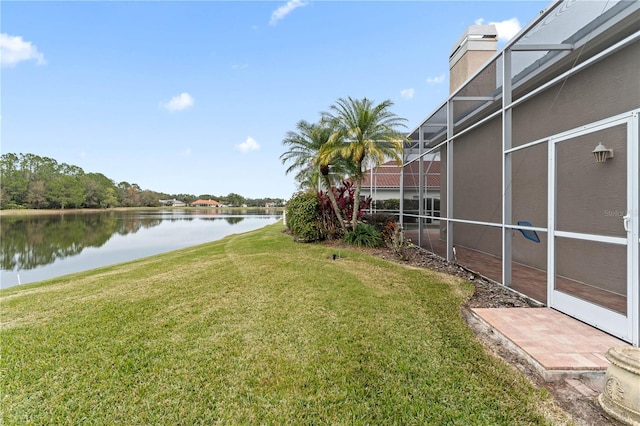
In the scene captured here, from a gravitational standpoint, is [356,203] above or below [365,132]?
below

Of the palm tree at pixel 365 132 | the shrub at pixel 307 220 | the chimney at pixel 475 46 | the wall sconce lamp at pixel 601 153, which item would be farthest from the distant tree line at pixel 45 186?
the wall sconce lamp at pixel 601 153

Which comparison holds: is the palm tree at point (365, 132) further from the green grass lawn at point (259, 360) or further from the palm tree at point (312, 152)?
the green grass lawn at point (259, 360)

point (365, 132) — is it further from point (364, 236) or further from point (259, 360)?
point (259, 360)

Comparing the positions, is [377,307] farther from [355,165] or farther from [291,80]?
[291,80]

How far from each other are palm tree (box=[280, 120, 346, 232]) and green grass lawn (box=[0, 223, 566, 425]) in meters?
6.11

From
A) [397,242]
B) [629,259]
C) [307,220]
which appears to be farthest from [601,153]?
[307,220]

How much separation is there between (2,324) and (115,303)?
138 cm

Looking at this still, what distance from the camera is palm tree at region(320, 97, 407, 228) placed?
964 centimetres

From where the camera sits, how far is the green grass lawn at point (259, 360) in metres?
2.16

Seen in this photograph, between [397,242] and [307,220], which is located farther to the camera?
[307,220]

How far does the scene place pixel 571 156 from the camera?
473cm

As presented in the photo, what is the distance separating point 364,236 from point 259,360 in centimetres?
735

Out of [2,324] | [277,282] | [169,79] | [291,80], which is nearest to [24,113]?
[169,79]

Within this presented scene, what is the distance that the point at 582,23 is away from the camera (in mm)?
4070
